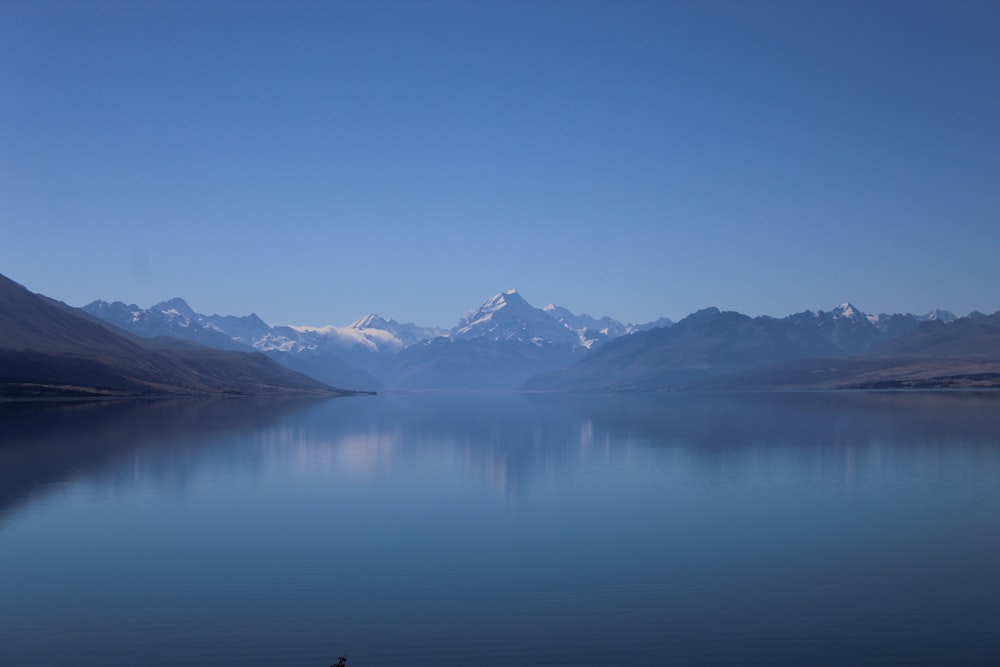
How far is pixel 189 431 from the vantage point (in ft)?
362

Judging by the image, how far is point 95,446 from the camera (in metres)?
84.7

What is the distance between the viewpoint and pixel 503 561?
34.8 meters

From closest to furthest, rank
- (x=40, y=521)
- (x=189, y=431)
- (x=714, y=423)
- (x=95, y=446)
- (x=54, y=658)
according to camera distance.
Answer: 1. (x=54, y=658)
2. (x=40, y=521)
3. (x=95, y=446)
4. (x=189, y=431)
5. (x=714, y=423)

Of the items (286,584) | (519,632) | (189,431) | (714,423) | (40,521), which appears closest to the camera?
(519,632)

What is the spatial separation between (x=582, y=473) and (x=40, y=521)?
40.7m

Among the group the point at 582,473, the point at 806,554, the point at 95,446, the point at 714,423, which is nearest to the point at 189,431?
the point at 95,446

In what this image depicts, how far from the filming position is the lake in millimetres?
24438

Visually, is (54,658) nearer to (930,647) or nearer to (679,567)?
(679,567)

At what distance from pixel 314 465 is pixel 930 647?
60.4 m

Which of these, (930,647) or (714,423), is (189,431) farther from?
(930,647)

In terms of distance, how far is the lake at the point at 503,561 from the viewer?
2444 centimetres

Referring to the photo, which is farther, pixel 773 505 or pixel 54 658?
pixel 773 505

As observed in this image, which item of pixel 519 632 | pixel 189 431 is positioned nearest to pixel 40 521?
pixel 519 632

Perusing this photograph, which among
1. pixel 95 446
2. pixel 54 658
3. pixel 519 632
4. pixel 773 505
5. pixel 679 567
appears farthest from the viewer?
pixel 95 446
